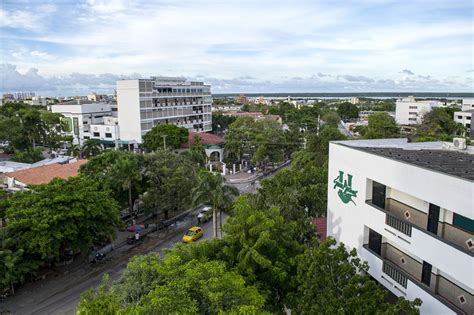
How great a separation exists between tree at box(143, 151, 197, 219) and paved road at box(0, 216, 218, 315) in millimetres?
4113

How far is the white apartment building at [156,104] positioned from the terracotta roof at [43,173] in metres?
28.8

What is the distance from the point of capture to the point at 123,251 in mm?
27875

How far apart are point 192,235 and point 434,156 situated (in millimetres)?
19168

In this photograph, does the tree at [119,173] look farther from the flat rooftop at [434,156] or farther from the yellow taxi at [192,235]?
the flat rooftop at [434,156]

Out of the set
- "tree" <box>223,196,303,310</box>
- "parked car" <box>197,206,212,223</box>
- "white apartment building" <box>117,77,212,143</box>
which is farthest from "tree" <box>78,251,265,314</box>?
"white apartment building" <box>117,77,212,143</box>

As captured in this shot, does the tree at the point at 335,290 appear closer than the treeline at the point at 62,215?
Yes

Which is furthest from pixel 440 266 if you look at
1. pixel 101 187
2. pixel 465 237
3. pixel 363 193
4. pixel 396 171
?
pixel 101 187

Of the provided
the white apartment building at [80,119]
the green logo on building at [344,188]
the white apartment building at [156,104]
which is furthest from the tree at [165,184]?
the white apartment building at [80,119]

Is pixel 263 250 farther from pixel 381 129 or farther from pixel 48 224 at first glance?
pixel 381 129

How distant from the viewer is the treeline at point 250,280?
11.0 metres

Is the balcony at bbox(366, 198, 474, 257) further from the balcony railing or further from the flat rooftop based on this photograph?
the flat rooftop

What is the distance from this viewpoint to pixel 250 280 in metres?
14.3

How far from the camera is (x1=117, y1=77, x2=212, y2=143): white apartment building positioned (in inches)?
2534

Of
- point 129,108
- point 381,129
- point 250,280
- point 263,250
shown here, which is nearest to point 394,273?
point 263,250
